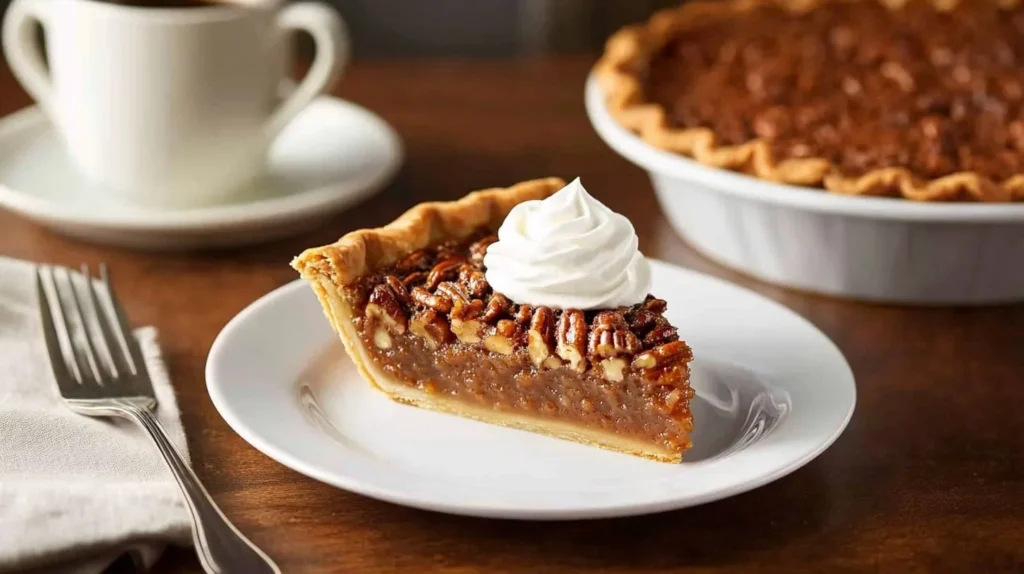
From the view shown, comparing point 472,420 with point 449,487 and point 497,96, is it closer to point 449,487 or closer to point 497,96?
point 449,487

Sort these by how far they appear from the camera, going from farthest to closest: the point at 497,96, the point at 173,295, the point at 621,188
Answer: the point at 497,96 → the point at 621,188 → the point at 173,295

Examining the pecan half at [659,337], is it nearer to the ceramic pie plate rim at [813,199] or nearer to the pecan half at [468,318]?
the pecan half at [468,318]

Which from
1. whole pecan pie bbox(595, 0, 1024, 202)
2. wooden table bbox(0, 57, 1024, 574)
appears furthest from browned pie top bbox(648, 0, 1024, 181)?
wooden table bbox(0, 57, 1024, 574)

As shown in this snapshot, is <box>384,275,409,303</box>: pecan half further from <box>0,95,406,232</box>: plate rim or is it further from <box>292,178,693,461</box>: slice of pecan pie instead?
<box>0,95,406,232</box>: plate rim

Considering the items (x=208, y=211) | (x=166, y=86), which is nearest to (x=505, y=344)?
(x=208, y=211)

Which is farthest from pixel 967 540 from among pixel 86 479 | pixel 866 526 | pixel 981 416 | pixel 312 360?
pixel 86 479

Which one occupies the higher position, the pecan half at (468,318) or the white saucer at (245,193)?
the pecan half at (468,318)

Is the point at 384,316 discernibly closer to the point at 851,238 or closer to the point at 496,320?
the point at 496,320

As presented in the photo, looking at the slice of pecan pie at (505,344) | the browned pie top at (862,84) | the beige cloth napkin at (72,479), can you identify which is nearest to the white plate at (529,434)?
the slice of pecan pie at (505,344)
